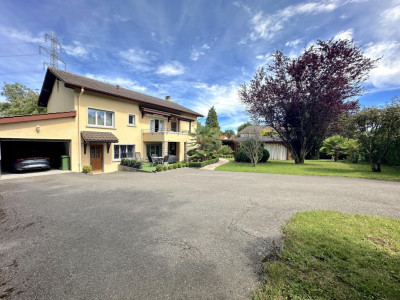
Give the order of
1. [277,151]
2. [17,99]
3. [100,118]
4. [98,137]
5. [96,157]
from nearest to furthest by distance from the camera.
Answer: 1. [98,137]
2. [96,157]
3. [100,118]
4. [17,99]
5. [277,151]

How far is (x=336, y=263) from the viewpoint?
2824mm

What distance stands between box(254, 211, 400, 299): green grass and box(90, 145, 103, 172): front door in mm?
15052

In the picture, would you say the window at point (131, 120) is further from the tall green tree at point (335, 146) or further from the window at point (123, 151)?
the tall green tree at point (335, 146)

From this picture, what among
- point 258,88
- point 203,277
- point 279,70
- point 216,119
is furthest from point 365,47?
point 216,119

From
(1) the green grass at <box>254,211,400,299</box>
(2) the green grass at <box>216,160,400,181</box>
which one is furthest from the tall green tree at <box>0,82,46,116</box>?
(1) the green grass at <box>254,211,400,299</box>

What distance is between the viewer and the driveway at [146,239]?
8.04ft

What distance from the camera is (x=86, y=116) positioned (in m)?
13.8

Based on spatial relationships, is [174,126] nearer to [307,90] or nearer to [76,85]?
[76,85]

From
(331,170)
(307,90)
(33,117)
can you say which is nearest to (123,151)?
(33,117)

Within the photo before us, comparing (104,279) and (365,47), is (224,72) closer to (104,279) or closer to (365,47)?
(365,47)

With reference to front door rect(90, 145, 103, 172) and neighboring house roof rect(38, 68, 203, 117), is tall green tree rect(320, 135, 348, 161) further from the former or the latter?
front door rect(90, 145, 103, 172)

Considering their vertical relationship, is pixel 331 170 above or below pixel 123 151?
below

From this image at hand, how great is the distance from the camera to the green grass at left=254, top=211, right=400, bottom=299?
89.8 inches

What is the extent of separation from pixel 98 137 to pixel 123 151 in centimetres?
322
